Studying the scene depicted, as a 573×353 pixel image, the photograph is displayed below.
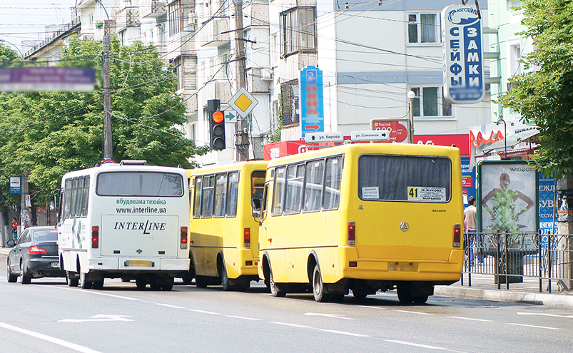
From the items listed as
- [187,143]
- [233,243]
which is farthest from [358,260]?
[187,143]

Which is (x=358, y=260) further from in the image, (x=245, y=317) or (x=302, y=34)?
(x=302, y=34)

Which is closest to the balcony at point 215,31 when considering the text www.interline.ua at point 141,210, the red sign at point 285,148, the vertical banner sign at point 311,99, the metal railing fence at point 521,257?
the red sign at point 285,148

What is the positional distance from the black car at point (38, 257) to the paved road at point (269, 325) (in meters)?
6.84

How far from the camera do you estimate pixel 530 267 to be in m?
20.4

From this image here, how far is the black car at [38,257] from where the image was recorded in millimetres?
27562

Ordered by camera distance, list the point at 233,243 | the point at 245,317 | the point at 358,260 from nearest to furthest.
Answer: the point at 245,317 < the point at 358,260 < the point at 233,243

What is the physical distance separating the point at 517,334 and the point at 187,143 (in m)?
36.8

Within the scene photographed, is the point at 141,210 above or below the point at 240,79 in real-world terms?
below

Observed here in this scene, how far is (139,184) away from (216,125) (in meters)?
2.77

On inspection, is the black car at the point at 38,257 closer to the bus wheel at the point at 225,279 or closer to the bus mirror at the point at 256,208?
the bus wheel at the point at 225,279

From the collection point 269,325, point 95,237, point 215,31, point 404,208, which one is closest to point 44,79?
point 269,325

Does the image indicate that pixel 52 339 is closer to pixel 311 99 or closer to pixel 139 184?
pixel 139 184

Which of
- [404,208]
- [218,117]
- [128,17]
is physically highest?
[128,17]

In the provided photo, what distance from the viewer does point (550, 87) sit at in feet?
61.0
